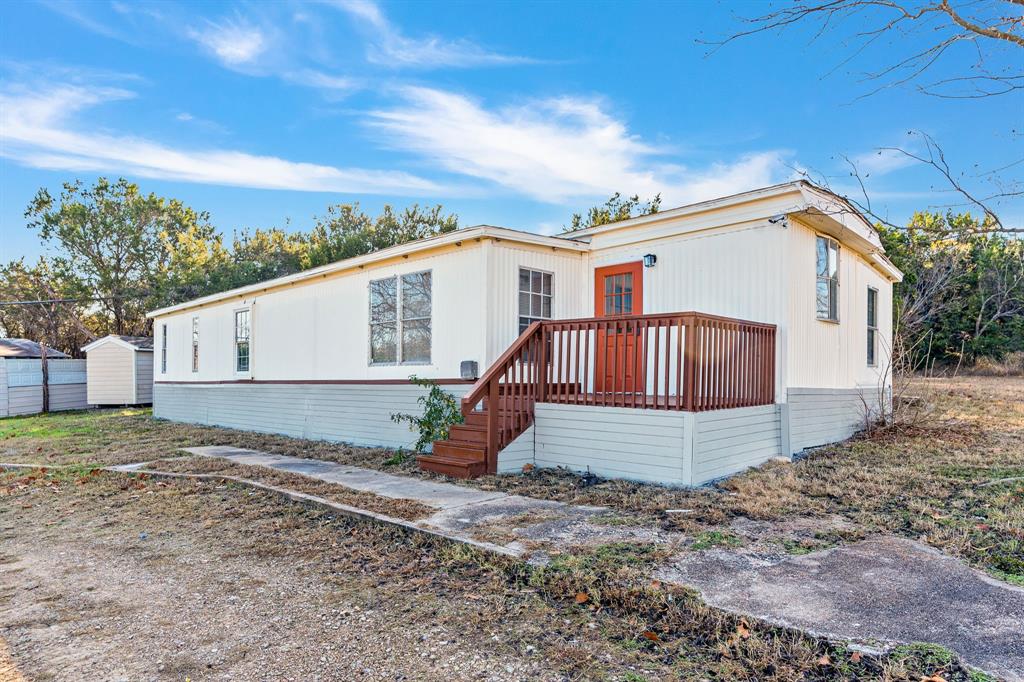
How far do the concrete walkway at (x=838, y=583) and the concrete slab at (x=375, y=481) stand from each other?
51 centimetres

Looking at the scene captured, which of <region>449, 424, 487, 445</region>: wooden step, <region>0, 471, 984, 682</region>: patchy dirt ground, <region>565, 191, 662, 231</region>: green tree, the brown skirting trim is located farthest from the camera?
<region>565, 191, 662, 231</region>: green tree

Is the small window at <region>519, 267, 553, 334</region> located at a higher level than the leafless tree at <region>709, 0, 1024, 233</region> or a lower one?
lower

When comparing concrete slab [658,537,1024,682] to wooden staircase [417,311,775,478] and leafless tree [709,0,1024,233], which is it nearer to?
leafless tree [709,0,1024,233]

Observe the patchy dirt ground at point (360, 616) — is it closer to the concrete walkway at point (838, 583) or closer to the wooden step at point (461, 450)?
the concrete walkway at point (838, 583)

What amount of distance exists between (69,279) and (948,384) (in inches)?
1380


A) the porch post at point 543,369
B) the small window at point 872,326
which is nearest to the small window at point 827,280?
the small window at point 872,326

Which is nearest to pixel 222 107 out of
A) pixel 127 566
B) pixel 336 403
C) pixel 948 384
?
pixel 336 403

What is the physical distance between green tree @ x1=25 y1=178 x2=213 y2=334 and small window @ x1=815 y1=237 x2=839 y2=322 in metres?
27.3

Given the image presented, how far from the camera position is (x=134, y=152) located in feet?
55.0

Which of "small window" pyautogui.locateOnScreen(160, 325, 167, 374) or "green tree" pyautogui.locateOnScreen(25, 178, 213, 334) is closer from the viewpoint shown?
"small window" pyautogui.locateOnScreen(160, 325, 167, 374)

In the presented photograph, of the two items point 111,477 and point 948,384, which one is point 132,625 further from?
point 948,384

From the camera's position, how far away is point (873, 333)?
1138 centimetres

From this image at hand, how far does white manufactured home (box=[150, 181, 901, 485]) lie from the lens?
687 centimetres

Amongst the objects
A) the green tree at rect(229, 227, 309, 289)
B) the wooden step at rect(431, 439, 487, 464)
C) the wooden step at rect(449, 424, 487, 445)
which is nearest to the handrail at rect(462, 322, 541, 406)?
the wooden step at rect(449, 424, 487, 445)
